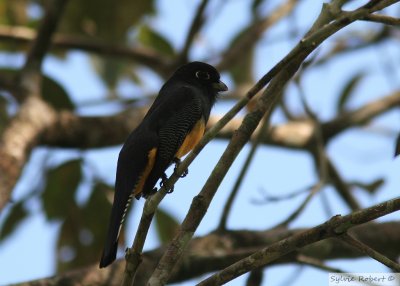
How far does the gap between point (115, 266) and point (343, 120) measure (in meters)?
3.07

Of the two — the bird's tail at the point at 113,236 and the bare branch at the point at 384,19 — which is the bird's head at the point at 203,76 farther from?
the bare branch at the point at 384,19

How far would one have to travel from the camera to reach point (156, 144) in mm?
4258

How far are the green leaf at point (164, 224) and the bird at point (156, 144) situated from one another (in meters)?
1.34

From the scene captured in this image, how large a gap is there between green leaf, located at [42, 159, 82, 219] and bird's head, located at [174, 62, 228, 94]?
1020 millimetres

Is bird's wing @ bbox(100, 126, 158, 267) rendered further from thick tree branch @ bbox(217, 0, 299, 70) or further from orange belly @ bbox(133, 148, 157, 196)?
thick tree branch @ bbox(217, 0, 299, 70)

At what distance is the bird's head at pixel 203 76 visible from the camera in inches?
208

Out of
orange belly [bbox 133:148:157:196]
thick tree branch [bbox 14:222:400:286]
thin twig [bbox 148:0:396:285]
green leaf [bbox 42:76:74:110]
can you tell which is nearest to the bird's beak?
thick tree branch [bbox 14:222:400:286]

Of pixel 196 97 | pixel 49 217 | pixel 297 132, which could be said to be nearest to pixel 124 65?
pixel 297 132

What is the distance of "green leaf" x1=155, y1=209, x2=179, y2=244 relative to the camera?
602cm

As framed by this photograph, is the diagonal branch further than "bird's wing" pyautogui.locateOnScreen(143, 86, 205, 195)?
Yes

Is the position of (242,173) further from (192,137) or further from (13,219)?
(13,219)

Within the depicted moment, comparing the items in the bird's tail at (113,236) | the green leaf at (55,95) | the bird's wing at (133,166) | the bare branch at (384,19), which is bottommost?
the bird's tail at (113,236)

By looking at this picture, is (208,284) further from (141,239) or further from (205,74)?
(205,74)

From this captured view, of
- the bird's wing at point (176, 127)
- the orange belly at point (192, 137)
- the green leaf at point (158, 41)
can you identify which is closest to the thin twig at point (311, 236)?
the bird's wing at point (176, 127)
